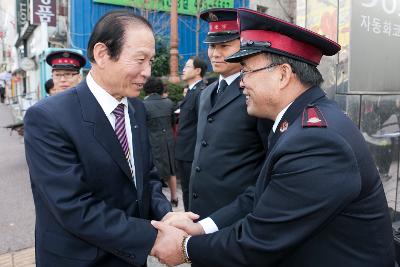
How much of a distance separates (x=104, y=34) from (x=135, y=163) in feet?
2.01

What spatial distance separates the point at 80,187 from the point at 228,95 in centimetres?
129

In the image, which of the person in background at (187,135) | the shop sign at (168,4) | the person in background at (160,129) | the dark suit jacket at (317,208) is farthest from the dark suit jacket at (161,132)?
the shop sign at (168,4)

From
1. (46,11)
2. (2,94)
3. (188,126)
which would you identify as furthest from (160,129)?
(2,94)

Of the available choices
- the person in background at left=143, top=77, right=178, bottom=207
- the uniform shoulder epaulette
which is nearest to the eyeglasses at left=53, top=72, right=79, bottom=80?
the person in background at left=143, top=77, right=178, bottom=207

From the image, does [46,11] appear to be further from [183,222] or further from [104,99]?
[183,222]

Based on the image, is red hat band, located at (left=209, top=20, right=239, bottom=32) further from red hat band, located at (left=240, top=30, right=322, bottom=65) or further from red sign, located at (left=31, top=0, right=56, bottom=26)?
red sign, located at (left=31, top=0, right=56, bottom=26)

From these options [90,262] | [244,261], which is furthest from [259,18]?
[90,262]

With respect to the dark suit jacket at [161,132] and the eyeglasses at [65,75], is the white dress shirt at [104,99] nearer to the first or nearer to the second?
the eyeglasses at [65,75]

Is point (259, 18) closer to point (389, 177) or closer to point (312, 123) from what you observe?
point (312, 123)

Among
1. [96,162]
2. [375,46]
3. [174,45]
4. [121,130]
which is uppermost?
[174,45]

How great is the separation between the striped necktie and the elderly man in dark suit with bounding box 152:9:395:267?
423 mm

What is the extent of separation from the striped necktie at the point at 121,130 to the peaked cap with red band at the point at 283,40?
0.62m

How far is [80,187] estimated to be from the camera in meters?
1.55

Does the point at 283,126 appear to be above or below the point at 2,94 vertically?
below
